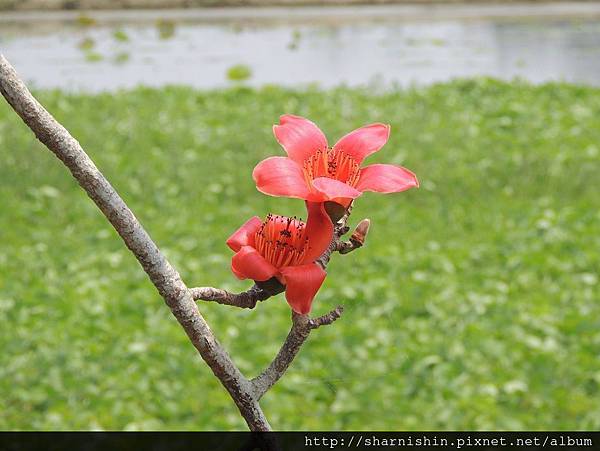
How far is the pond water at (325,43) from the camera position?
779 cm


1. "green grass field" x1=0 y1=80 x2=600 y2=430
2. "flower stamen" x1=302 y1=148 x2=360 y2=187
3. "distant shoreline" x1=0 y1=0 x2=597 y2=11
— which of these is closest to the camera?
"flower stamen" x1=302 y1=148 x2=360 y2=187

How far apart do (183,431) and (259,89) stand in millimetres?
4413

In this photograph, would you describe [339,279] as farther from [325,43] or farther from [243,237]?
[325,43]

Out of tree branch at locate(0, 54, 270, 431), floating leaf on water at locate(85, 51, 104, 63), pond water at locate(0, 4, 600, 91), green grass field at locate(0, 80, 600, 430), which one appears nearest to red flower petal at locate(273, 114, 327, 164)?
tree branch at locate(0, 54, 270, 431)

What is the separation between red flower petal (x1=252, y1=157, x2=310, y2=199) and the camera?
0.44m

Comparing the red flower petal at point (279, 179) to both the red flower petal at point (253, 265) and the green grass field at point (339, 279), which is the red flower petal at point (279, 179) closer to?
the red flower petal at point (253, 265)

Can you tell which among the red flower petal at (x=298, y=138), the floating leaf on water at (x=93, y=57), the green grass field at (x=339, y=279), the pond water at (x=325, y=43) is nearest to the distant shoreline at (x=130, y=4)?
the pond water at (x=325, y=43)

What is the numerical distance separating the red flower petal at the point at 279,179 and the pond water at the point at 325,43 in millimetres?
4812

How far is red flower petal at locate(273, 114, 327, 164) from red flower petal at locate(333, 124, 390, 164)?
0.01 m

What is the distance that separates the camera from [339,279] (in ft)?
11.4

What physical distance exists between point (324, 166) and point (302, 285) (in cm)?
8

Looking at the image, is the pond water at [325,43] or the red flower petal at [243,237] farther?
the pond water at [325,43]

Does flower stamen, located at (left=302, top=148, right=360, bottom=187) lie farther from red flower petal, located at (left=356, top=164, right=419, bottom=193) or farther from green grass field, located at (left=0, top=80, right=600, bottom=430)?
green grass field, located at (left=0, top=80, right=600, bottom=430)

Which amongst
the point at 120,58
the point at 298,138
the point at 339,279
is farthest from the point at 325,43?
the point at 298,138
